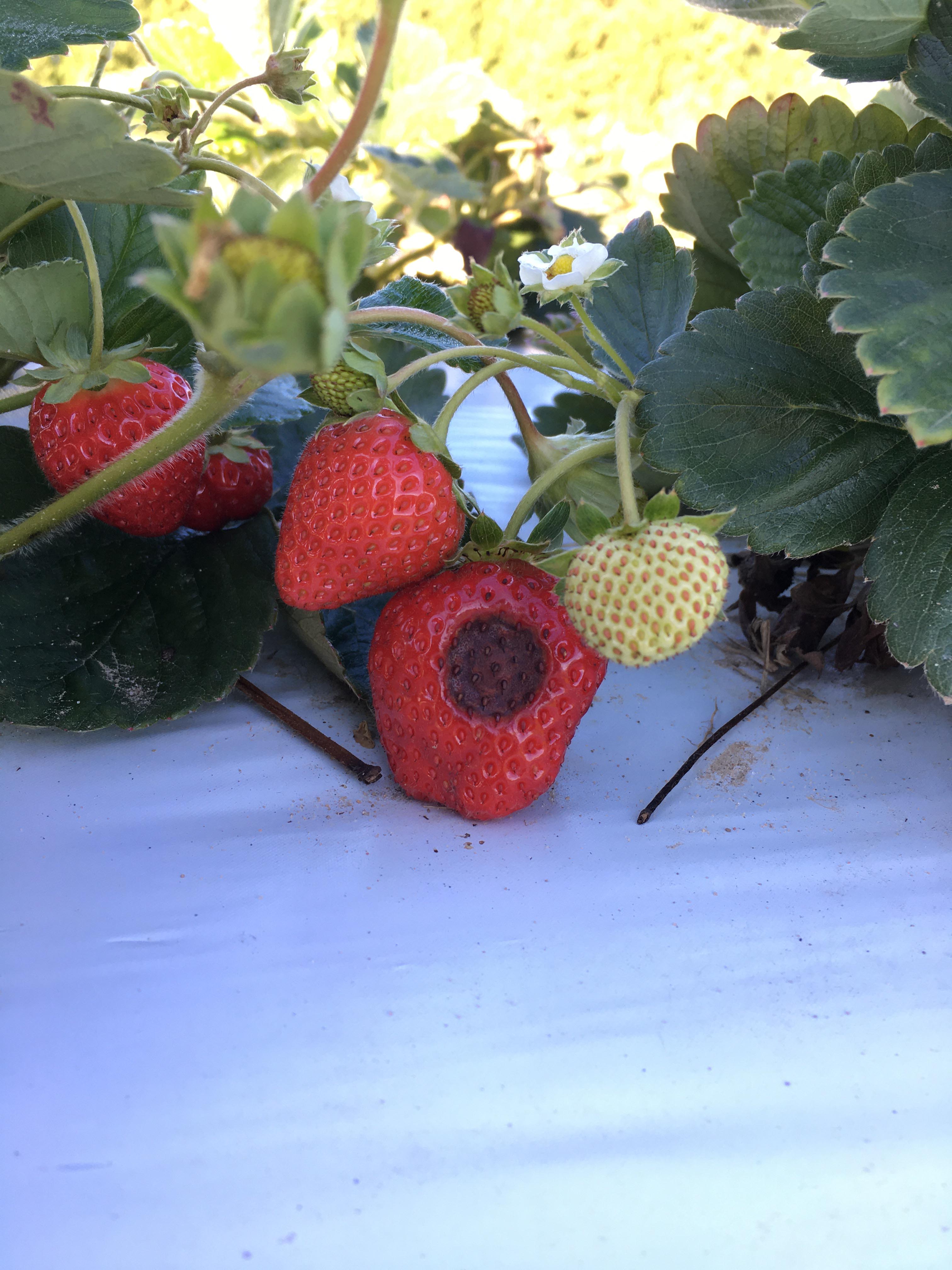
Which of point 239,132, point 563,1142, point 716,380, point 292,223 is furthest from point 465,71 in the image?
point 563,1142

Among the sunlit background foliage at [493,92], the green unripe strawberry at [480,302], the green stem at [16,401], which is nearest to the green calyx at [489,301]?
the green unripe strawberry at [480,302]

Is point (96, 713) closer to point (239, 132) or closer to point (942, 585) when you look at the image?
point (942, 585)

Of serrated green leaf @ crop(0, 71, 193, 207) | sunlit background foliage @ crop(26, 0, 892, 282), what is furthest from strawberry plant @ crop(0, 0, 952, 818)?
sunlit background foliage @ crop(26, 0, 892, 282)

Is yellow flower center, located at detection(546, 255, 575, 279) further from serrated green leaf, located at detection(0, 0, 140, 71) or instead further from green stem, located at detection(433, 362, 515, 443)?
serrated green leaf, located at detection(0, 0, 140, 71)

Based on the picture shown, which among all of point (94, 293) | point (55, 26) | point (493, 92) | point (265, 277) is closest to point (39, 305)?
point (94, 293)

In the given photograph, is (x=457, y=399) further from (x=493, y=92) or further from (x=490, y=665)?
(x=493, y=92)
